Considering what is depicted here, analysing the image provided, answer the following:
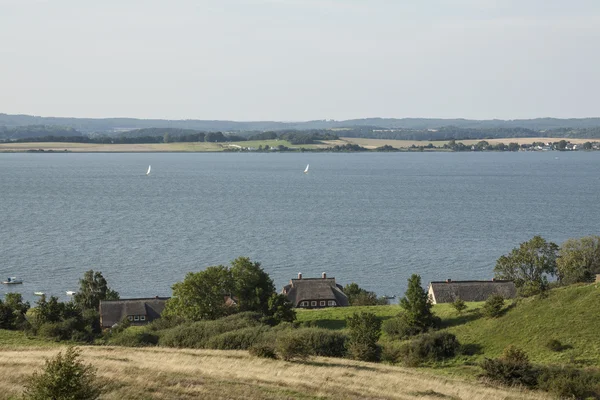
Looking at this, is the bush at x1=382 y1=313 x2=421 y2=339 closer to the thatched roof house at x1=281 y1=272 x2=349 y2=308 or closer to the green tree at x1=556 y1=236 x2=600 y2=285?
the thatched roof house at x1=281 y1=272 x2=349 y2=308

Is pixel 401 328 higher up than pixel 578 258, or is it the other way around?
pixel 578 258

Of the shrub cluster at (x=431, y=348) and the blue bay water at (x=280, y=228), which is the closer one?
the shrub cluster at (x=431, y=348)

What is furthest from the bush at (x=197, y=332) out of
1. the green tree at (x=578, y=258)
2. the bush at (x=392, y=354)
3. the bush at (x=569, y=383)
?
the green tree at (x=578, y=258)

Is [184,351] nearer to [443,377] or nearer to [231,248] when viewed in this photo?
[443,377]

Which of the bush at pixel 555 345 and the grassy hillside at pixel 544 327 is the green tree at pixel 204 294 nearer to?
the grassy hillside at pixel 544 327

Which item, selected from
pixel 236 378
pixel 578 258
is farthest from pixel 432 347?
pixel 578 258

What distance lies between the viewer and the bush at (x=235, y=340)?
34.4 metres

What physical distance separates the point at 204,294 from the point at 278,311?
186 inches

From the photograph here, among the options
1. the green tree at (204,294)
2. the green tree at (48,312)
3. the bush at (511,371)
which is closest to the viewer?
Result: the bush at (511,371)

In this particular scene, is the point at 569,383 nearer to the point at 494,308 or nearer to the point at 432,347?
the point at 432,347

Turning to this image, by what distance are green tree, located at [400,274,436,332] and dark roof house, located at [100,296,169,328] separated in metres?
18.6

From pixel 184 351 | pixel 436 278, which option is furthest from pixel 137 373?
pixel 436 278

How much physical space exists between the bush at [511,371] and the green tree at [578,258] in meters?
29.9

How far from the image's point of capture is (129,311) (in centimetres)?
5391
